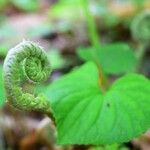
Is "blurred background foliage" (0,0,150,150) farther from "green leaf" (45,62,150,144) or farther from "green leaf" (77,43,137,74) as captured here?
"green leaf" (45,62,150,144)

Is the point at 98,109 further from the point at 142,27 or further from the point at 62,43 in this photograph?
the point at 62,43

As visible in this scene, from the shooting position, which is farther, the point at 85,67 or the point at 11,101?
the point at 85,67

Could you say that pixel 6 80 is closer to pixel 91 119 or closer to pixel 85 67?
pixel 91 119

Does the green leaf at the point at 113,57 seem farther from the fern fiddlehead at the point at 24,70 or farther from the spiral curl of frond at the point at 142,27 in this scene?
the fern fiddlehead at the point at 24,70

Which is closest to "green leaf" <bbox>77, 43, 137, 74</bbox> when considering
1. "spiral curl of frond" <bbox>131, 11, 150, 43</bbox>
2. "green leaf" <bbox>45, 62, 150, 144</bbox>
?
"spiral curl of frond" <bbox>131, 11, 150, 43</bbox>

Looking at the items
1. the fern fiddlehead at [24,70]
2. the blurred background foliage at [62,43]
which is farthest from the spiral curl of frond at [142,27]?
the fern fiddlehead at [24,70]

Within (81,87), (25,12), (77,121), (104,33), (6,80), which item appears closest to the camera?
(6,80)

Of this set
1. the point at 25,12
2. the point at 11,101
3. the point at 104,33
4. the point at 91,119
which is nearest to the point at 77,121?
the point at 91,119
